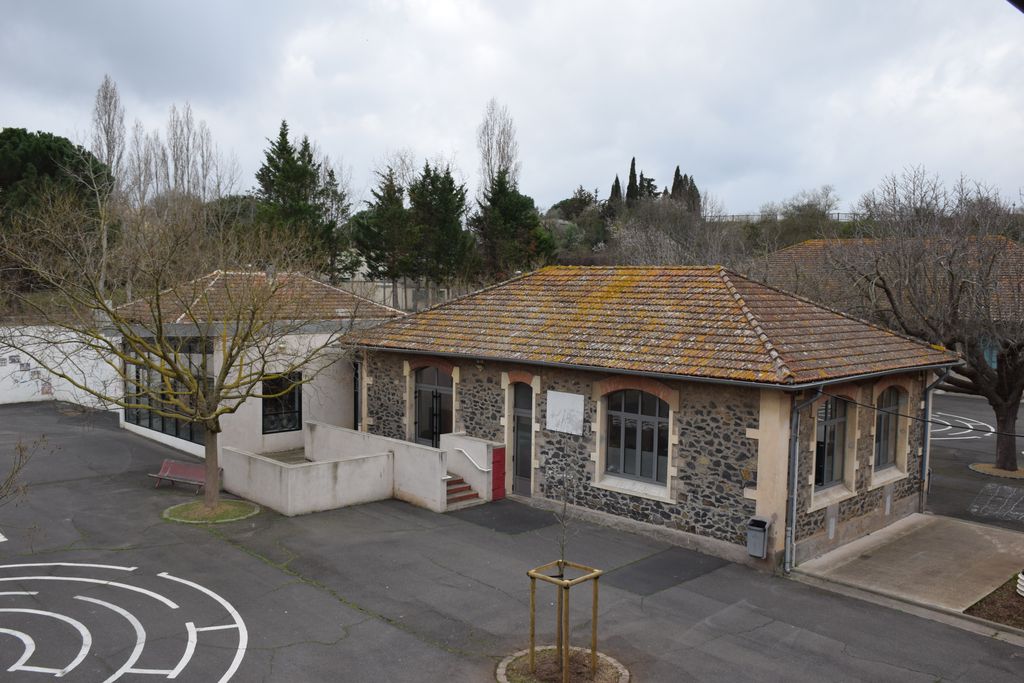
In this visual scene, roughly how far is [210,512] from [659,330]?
9651mm

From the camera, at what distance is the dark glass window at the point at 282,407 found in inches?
826

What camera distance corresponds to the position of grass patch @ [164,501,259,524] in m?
15.7

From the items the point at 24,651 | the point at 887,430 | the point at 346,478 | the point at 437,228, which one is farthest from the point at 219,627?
the point at 437,228

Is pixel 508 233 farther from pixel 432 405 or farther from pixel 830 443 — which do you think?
pixel 830 443

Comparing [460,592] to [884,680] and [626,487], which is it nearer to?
[626,487]

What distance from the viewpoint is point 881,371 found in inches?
594

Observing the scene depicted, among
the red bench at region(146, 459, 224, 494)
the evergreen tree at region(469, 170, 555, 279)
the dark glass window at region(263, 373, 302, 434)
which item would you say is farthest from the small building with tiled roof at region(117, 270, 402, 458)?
the evergreen tree at region(469, 170, 555, 279)

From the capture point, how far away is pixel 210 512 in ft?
52.6

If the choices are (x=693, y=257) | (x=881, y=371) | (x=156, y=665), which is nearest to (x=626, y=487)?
(x=881, y=371)

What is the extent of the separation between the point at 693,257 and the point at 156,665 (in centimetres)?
3105

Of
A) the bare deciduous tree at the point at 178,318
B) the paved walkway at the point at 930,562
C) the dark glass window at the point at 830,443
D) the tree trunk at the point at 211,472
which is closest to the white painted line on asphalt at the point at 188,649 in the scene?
the bare deciduous tree at the point at 178,318

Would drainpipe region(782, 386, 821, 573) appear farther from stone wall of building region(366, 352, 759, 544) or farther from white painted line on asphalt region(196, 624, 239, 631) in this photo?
white painted line on asphalt region(196, 624, 239, 631)

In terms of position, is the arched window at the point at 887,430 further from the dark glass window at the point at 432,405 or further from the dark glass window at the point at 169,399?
the dark glass window at the point at 169,399

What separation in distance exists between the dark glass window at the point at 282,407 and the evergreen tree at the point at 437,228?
16836mm
